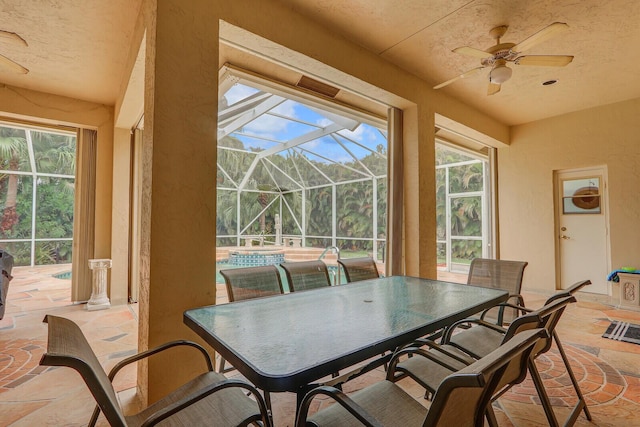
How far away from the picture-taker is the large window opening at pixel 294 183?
21.3 feet

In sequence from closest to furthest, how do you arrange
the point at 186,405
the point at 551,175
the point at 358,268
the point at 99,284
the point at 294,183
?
the point at 186,405, the point at 358,268, the point at 99,284, the point at 551,175, the point at 294,183

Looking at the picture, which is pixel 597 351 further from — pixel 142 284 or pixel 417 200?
pixel 142 284

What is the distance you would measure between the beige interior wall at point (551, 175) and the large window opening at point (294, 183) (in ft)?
8.19

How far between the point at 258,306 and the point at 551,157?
590 centimetres

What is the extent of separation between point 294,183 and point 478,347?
8.60 metres

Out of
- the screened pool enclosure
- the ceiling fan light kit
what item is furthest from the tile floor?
the screened pool enclosure

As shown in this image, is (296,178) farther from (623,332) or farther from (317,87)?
(623,332)

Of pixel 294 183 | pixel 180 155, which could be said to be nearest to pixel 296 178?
pixel 294 183

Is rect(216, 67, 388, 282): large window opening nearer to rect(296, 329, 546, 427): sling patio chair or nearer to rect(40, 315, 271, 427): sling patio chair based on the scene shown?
rect(40, 315, 271, 427): sling patio chair

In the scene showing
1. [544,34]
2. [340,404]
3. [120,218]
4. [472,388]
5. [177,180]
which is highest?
[544,34]

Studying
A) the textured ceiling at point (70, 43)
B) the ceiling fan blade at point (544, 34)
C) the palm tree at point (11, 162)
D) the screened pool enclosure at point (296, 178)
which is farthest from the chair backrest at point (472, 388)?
the palm tree at point (11, 162)

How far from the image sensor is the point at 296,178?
32.3 ft

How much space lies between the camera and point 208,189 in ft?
6.95

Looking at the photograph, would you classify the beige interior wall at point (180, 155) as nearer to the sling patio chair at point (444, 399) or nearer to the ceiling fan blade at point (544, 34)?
the sling patio chair at point (444, 399)
